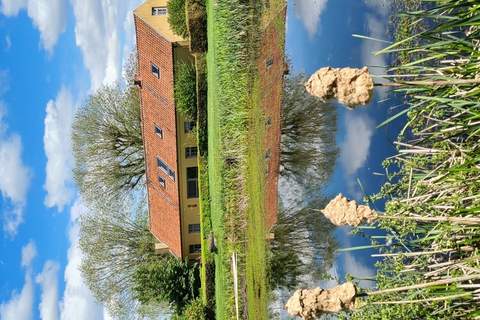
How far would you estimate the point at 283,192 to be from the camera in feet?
83.8

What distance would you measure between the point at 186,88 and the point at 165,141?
399 cm

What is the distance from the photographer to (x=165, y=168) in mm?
28109

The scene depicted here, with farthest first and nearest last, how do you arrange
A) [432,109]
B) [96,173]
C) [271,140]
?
1. [96,173]
2. [271,140]
3. [432,109]

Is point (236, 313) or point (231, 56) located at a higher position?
point (231, 56)

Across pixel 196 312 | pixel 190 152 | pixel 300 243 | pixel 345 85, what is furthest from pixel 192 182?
pixel 345 85

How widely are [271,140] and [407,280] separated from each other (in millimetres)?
13421

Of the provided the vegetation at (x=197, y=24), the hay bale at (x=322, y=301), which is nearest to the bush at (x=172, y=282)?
the vegetation at (x=197, y=24)

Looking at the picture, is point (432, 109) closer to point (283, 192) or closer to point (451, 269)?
point (451, 269)

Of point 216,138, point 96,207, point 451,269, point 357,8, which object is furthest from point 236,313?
point 96,207

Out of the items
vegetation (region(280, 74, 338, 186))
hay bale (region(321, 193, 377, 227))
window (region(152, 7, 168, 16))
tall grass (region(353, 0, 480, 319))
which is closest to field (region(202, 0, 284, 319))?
vegetation (region(280, 74, 338, 186))

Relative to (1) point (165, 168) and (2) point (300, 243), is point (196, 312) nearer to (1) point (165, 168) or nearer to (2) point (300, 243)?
(2) point (300, 243)

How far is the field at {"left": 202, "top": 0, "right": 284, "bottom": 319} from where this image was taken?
691 inches

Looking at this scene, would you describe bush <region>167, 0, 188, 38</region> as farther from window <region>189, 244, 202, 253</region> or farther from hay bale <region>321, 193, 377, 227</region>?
hay bale <region>321, 193, 377, 227</region>

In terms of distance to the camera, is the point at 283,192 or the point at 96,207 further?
the point at 96,207
